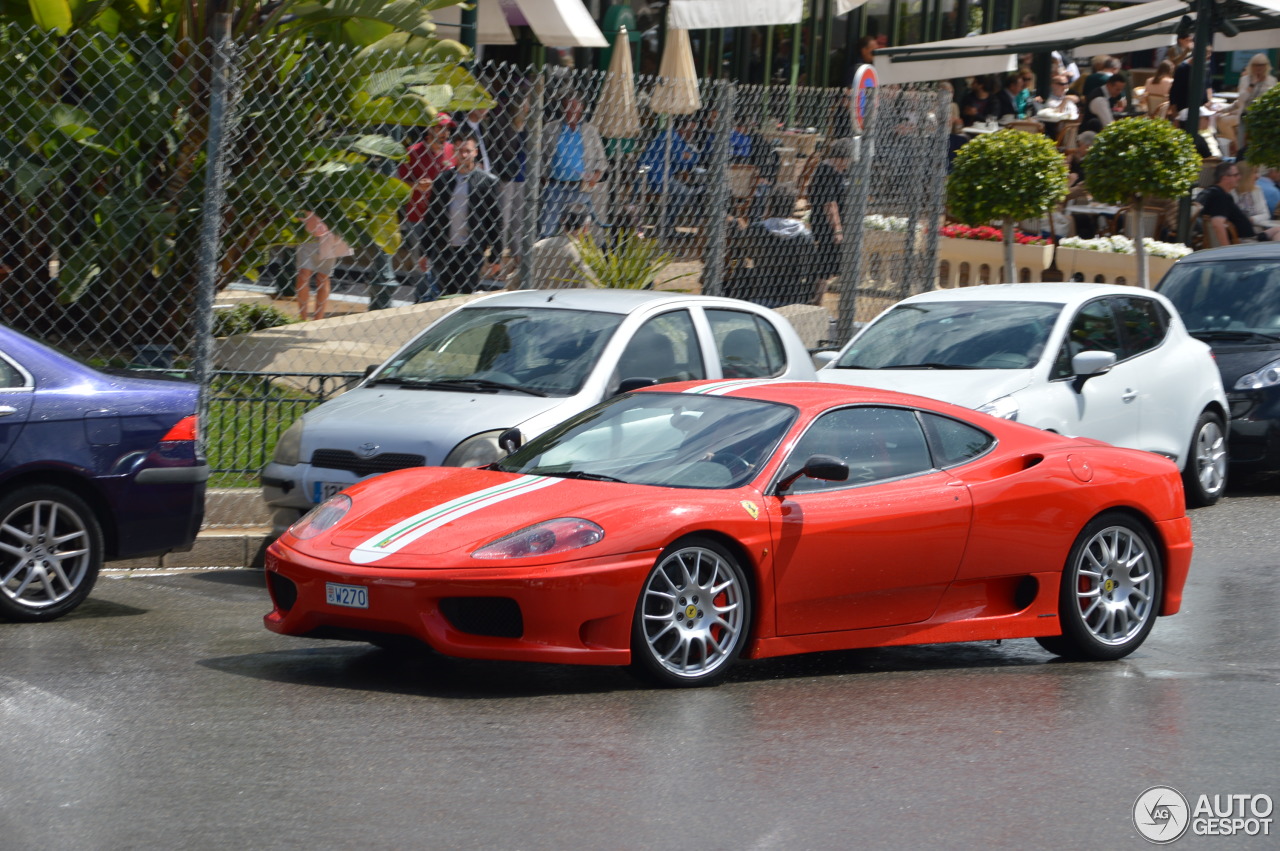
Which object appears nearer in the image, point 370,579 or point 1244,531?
point 370,579

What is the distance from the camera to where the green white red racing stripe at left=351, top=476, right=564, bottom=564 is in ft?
22.4

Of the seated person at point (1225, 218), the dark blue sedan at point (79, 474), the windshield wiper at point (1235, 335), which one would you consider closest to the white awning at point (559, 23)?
the seated person at point (1225, 218)

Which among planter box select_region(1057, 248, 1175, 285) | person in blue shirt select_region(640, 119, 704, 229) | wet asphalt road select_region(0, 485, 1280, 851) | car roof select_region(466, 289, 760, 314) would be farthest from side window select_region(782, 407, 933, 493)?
planter box select_region(1057, 248, 1175, 285)

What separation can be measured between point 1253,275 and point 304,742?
10.5 meters

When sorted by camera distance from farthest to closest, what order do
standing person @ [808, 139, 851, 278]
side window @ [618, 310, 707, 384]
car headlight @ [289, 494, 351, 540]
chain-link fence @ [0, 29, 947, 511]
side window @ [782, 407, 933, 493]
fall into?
standing person @ [808, 139, 851, 278] → chain-link fence @ [0, 29, 947, 511] → side window @ [618, 310, 707, 384] → side window @ [782, 407, 933, 493] → car headlight @ [289, 494, 351, 540]

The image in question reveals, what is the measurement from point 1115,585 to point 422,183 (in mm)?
8002

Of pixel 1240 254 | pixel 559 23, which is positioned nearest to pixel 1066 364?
pixel 1240 254

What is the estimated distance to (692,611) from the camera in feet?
22.5

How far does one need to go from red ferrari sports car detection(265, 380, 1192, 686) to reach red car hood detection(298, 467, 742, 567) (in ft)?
0.04

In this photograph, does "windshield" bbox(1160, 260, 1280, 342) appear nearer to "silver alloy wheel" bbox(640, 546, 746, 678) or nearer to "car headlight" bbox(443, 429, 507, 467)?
"car headlight" bbox(443, 429, 507, 467)

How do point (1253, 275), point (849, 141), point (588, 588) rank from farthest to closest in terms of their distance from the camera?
point (849, 141) → point (1253, 275) → point (588, 588)

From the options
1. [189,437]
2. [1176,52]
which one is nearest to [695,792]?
[189,437]

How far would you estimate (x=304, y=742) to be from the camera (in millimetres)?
5887

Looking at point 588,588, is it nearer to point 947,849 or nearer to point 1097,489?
point 947,849
